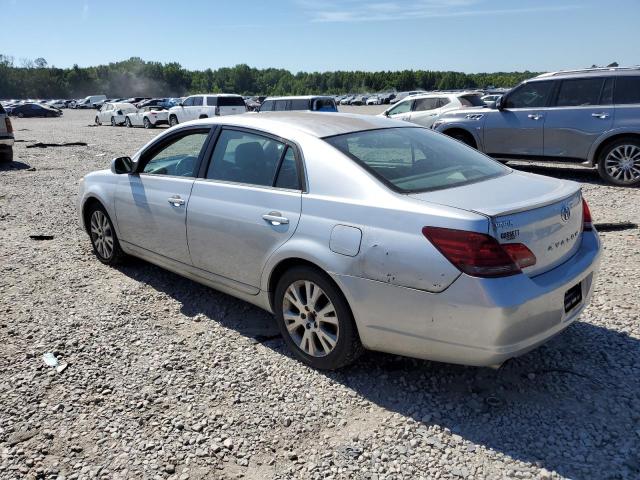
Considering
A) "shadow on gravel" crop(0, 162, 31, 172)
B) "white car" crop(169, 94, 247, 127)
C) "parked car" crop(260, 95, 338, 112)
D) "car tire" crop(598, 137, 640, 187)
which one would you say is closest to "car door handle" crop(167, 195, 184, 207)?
"car tire" crop(598, 137, 640, 187)

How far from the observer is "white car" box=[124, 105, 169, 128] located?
2989 centimetres

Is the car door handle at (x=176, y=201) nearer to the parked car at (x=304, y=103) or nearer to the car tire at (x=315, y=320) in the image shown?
the car tire at (x=315, y=320)

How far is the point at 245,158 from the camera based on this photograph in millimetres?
4023

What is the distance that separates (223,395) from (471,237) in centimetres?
174

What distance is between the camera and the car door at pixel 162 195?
436 centimetres

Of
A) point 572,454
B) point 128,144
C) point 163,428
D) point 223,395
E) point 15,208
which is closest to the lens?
point 572,454

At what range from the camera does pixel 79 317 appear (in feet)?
14.7

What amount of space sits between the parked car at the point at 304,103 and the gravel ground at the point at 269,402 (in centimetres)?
1652

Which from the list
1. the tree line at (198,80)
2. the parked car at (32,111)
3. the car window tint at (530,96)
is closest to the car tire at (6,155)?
the car window tint at (530,96)

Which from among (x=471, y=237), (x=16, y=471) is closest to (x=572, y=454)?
(x=471, y=237)

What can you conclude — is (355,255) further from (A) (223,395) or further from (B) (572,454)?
(B) (572,454)

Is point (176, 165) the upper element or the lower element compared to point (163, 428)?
upper

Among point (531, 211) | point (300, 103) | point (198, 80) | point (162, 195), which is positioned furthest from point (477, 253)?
point (198, 80)

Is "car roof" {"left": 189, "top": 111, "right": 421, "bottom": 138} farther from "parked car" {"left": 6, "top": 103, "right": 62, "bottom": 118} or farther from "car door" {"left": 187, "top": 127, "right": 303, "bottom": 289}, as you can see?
"parked car" {"left": 6, "top": 103, "right": 62, "bottom": 118}
